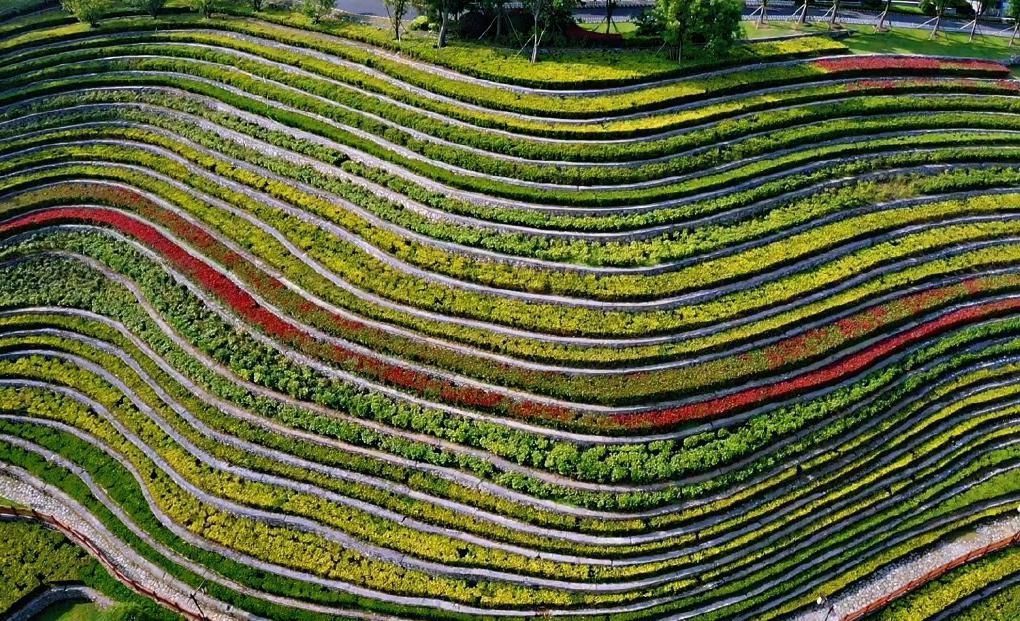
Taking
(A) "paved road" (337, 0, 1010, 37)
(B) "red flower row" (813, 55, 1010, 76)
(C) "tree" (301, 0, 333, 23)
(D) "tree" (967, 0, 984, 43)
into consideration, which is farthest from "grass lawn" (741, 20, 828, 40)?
(C) "tree" (301, 0, 333, 23)

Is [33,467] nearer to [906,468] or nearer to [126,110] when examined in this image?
[126,110]

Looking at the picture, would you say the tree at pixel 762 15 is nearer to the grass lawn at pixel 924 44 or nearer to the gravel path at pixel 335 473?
the grass lawn at pixel 924 44

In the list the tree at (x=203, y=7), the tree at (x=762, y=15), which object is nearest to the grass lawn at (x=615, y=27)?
the tree at (x=762, y=15)

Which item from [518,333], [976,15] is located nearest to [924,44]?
[976,15]

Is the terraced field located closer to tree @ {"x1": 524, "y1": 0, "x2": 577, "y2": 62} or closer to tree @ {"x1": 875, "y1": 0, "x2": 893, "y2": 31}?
tree @ {"x1": 524, "y1": 0, "x2": 577, "y2": 62}

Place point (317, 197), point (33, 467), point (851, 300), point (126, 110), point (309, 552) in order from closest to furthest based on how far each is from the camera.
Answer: point (309, 552) < point (33, 467) < point (851, 300) < point (317, 197) < point (126, 110)

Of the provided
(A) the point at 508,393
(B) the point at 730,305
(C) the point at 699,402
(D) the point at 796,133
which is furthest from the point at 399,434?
(D) the point at 796,133
